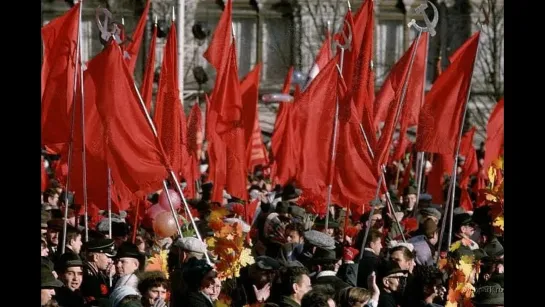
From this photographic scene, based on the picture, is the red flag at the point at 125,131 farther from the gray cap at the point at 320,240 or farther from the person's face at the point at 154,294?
the person's face at the point at 154,294

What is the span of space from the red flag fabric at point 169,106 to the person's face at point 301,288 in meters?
4.22

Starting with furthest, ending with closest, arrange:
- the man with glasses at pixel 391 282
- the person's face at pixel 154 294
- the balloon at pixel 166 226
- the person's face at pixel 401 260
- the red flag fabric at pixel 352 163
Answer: the red flag fabric at pixel 352 163
the balloon at pixel 166 226
the person's face at pixel 401 260
the man with glasses at pixel 391 282
the person's face at pixel 154 294

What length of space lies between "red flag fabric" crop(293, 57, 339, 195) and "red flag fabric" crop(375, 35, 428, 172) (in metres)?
0.61

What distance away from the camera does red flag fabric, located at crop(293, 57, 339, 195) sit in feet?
→ 45.5

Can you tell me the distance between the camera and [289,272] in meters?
9.04

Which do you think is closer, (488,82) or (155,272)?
(155,272)

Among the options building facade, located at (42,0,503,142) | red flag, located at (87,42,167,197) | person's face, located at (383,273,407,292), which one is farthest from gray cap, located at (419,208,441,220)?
building facade, located at (42,0,503,142)

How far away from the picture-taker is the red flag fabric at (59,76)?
12.5m

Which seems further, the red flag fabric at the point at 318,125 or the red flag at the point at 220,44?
the red flag at the point at 220,44

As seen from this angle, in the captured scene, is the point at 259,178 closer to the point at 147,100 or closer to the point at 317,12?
the point at 147,100

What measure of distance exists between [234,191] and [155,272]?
218 inches

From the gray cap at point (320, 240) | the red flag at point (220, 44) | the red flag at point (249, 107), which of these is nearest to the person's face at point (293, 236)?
the gray cap at point (320, 240)
